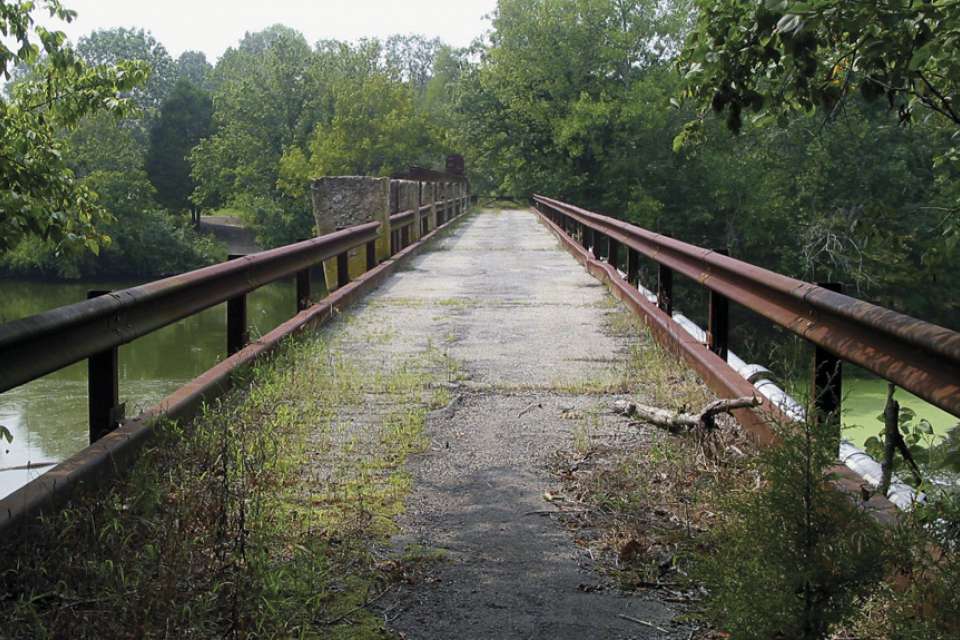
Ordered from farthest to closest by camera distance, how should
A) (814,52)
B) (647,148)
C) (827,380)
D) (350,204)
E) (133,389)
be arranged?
(647,148) < (133,389) < (350,204) < (814,52) < (827,380)

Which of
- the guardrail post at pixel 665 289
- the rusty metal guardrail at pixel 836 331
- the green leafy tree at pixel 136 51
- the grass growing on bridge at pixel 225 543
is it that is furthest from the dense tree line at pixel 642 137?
the green leafy tree at pixel 136 51

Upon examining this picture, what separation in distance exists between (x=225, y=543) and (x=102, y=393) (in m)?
1.18

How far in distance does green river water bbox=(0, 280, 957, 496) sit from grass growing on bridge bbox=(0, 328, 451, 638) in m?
0.86

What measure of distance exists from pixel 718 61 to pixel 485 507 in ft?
7.02

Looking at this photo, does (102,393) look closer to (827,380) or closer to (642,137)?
(827,380)

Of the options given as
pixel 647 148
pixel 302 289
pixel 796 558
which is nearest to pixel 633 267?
pixel 302 289

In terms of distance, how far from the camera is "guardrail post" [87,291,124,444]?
13.3 feet

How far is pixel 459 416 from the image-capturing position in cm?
537

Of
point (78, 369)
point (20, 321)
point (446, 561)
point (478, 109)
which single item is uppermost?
point (478, 109)

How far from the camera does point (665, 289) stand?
26.5ft

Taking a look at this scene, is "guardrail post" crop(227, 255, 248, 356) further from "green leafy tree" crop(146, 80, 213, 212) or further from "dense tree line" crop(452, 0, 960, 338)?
"green leafy tree" crop(146, 80, 213, 212)

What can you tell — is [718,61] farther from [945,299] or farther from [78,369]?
[945,299]

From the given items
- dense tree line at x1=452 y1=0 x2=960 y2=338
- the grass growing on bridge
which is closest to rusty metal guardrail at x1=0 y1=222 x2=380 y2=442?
the grass growing on bridge

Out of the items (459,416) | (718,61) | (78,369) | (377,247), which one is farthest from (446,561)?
(78,369)
